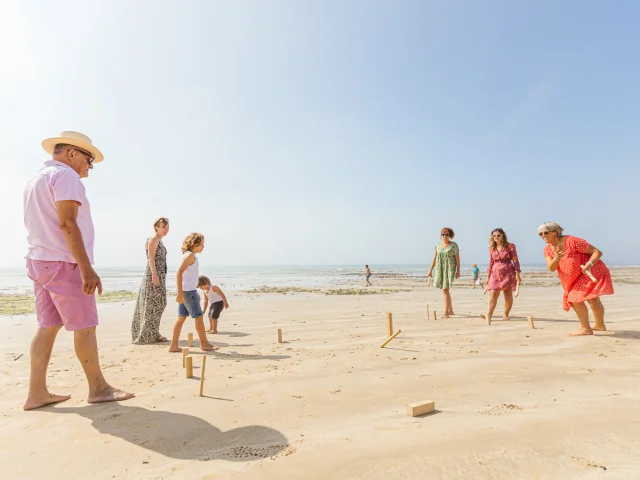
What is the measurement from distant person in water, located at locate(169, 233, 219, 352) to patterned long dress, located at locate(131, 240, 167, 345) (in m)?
0.69

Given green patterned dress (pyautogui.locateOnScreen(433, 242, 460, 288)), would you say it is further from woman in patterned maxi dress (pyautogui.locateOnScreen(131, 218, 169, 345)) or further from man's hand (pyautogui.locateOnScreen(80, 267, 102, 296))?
man's hand (pyautogui.locateOnScreen(80, 267, 102, 296))

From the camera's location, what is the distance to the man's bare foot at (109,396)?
11.3 ft

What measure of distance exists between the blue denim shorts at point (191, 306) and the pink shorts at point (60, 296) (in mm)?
2552

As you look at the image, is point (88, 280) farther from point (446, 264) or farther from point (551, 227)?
point (446, 264)

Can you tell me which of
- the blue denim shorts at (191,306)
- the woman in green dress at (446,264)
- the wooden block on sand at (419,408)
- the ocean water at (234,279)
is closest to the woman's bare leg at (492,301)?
the woman in green dress at (446,264)

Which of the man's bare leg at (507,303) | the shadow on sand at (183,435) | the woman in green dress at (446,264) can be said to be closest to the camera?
the shadow on sand at (183,435)

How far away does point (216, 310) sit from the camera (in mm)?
8148

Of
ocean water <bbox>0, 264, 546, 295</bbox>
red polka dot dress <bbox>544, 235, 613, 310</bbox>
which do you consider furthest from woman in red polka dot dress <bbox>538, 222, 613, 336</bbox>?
ocean water <bbox>0, 264, 546, 295</bbox>

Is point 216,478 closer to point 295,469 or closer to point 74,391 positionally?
point 295,469

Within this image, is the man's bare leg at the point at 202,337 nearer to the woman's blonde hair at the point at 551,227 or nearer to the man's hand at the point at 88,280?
the man's hand at the point at 88,280

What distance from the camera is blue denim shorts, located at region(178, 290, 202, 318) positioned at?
19.7 feet

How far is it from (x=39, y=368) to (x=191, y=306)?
2699 millimetres

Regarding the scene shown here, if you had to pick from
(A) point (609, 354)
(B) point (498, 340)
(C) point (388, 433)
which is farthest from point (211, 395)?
(A) point (609, 354)

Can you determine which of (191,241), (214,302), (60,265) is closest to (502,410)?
(60,265)
